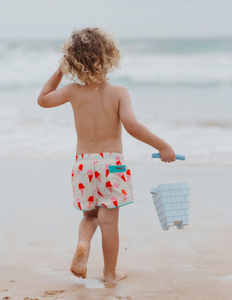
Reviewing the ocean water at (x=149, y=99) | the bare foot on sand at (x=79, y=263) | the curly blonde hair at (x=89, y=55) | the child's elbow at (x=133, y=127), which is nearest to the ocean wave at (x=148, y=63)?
the ocean water at (x=149, y=99)

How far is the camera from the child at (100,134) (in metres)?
1.95

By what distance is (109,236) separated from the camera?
6.46 feet

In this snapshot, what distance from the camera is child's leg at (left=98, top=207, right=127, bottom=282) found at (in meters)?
1.96

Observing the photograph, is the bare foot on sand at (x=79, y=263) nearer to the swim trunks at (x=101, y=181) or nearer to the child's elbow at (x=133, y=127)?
the swim trunks at (x=101, y=181)

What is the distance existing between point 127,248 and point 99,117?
110cm

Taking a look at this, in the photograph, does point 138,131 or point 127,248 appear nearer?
point 138,131

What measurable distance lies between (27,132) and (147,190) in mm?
4594

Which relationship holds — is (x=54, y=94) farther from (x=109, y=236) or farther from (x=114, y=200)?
(x=109, y=236)

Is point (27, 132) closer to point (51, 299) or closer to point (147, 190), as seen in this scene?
point (147, 190)

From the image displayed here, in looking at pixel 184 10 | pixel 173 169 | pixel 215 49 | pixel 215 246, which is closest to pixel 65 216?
pixel 215 246

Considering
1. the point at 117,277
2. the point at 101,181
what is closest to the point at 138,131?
the point at 101,181

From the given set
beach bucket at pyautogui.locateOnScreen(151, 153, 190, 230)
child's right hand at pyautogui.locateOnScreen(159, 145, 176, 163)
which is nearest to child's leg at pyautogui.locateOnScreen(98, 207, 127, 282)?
beach bucket at pyautogui.locateOnScreen(151, 153, 190, 230)

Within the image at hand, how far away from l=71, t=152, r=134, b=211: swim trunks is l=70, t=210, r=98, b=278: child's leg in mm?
95

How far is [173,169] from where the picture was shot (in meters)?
5.00
